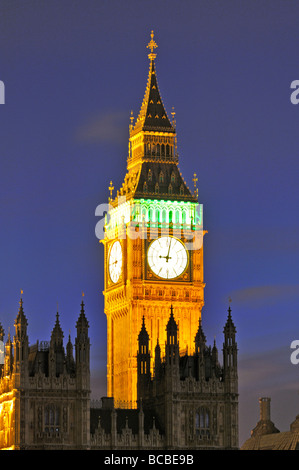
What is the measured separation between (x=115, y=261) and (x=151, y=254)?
4404mm

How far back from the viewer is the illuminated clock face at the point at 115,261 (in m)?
190

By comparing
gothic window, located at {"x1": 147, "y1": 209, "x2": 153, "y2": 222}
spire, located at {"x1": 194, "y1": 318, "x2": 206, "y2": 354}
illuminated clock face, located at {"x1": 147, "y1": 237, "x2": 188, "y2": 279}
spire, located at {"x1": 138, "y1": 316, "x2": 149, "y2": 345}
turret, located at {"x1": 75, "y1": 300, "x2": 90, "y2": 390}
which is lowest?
turret, located at {"x1": 75, "y1": 300, "x2": 90, "y2": 390}

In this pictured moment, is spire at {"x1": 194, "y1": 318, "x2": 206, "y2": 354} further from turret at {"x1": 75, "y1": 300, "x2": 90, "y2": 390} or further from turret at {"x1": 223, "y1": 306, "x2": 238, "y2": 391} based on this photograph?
turret at {"x1": 75, "y1": 300, "x2": 90, "y2": 390}

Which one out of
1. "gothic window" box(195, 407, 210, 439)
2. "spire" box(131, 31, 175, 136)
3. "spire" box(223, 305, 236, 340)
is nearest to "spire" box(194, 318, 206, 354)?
"spire" box(223, 305, 236, 340)

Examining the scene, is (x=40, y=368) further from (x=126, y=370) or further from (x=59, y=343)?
(x=126, y=370)

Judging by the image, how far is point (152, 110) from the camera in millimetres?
193250

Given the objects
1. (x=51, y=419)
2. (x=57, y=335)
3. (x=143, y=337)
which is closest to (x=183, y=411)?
(x=143, y=337)

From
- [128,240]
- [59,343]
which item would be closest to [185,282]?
[128,240]

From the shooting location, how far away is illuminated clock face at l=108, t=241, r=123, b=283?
7490 inches

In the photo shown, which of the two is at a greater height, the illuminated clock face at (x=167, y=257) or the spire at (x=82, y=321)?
the illuminated clock face at (x=167, y=257)

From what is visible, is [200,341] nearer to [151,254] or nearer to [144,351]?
[144,351]

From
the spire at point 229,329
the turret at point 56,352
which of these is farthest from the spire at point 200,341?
the turret at point 56,352

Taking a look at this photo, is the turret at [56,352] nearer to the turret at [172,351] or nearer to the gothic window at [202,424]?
the turret at [172,351]

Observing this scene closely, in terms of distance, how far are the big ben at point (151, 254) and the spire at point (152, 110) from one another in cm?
10
